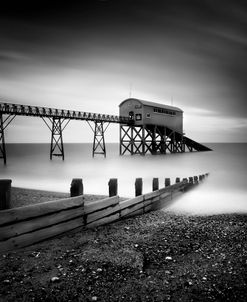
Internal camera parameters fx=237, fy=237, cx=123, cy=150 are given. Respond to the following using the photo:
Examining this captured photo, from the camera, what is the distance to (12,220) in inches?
127

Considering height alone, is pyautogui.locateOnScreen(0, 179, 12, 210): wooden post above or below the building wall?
below

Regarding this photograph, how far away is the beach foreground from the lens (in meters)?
2.87

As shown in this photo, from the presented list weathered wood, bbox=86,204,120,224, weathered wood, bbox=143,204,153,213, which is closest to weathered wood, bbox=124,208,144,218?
weathered wood, bbox=143,204,153,213

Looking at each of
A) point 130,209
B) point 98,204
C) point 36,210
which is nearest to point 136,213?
point 130,209

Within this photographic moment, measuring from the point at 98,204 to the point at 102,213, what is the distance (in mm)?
A: 280

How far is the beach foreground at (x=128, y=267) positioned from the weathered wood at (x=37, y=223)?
1.11ft

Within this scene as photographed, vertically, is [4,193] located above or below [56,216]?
above

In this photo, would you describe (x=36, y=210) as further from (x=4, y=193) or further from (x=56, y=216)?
(x=4, y=193)

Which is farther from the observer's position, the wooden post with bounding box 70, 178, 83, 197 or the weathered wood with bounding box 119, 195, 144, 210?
the weathered wood with bounding box 119, 195, 144, 210

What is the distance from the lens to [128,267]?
346 cm

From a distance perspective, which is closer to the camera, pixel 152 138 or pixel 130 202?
pixel 130 202

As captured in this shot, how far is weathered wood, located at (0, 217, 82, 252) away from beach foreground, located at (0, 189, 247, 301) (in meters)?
0.14

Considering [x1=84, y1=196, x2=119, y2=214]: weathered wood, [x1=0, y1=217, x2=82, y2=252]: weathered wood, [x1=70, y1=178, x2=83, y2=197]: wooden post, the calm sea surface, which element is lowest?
the calm sea surface

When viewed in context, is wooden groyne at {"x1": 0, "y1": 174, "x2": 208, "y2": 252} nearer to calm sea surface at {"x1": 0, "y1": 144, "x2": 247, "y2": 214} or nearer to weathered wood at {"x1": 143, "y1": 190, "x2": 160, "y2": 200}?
weathered wood at {"x1": 143, "y1": 190, "x2": 160, "y2": 200}
